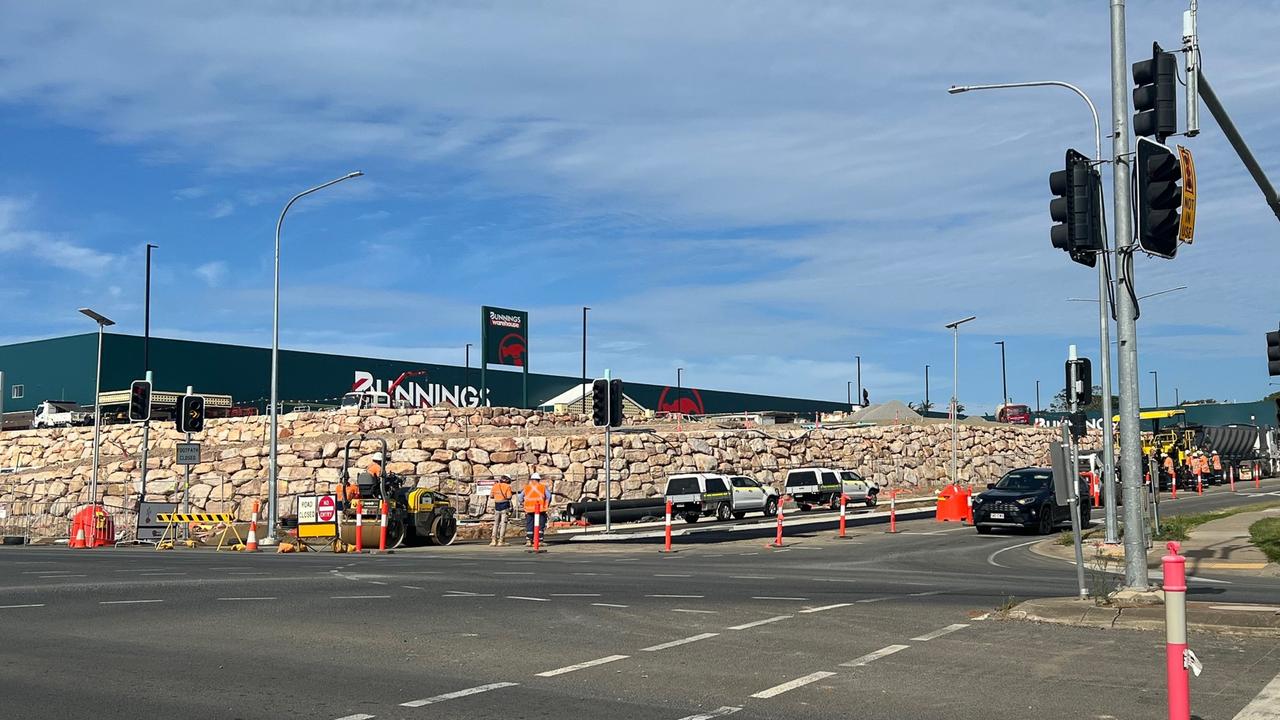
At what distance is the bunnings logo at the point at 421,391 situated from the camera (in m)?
80.8

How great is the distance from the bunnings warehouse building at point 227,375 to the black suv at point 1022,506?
43038 millimetres

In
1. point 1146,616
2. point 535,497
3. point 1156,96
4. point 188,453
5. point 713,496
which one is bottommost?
point 1146,616

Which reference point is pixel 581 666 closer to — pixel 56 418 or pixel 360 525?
pixel 360 525

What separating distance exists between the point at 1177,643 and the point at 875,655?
4.49 m

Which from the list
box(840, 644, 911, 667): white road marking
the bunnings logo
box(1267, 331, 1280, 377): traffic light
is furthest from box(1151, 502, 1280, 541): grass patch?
the bunnings logo

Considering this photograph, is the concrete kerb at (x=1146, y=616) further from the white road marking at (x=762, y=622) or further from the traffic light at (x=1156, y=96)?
the traffic light at (x=1156, y=96)

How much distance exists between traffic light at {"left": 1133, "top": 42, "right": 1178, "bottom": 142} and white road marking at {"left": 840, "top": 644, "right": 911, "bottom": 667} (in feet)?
21.2

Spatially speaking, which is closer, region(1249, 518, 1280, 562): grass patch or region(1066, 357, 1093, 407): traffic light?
region(1066, 357, 1093, 407): traffic light

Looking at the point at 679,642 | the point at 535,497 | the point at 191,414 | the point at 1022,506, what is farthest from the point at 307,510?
the point at 679,642

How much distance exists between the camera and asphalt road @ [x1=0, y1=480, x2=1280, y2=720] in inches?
345

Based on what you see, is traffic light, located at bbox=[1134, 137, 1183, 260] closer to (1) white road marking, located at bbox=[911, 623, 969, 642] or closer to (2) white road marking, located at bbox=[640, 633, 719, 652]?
(1) white road marking, located at bbox=[911, 623, 969, 642]

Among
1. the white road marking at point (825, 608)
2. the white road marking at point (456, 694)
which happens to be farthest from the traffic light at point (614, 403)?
the white road marking at point (456, 694)

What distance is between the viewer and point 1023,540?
97.3 feet

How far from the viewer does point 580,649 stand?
37.4ft
